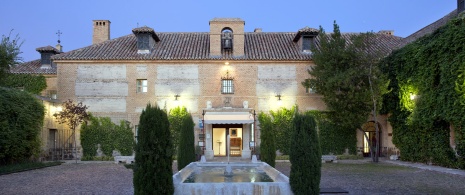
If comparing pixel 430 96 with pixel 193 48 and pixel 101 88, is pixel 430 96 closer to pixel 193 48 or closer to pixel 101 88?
pixel 193 48

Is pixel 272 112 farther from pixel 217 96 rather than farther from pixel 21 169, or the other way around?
pixel 21 169

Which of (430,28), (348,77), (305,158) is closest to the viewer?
(305,158)

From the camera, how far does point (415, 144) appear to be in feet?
70.3

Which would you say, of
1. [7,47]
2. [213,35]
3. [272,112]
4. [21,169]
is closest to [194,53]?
[213,35]

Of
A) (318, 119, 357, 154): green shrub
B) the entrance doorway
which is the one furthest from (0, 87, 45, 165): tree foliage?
(318, 119, 357, 154): green shrub

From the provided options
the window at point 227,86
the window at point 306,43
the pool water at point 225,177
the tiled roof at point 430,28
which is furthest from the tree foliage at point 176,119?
the tiled roof at point 430,28

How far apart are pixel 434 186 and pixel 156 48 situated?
1866cm

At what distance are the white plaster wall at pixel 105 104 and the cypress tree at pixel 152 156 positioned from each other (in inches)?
716

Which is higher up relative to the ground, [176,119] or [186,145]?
[176,119]

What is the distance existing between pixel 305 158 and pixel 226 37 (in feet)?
62.3

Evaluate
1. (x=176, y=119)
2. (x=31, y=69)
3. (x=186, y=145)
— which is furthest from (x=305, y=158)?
(x=31, y=69)

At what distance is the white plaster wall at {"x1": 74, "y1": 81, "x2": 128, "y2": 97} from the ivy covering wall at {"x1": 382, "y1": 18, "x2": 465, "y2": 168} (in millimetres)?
14778

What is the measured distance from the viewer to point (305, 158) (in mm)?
8656

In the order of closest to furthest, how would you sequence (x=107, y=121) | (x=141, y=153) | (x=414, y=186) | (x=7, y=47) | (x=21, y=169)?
1. (x=141, y=153)
2. (x=414, y=186)
3. (x=21, y=169)
4. (x=7, y=47)
5. (x=107, y=121)
